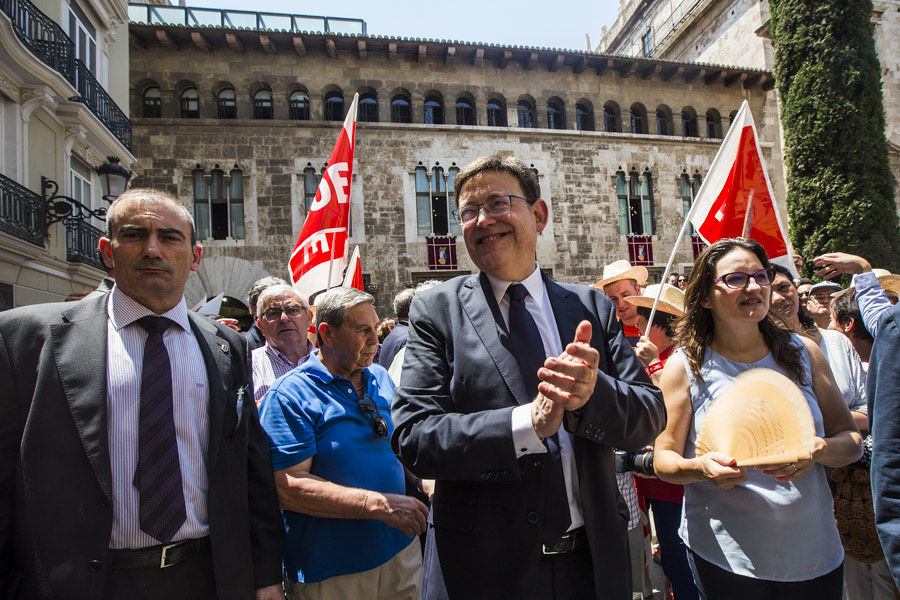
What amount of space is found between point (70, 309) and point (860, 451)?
319 cm

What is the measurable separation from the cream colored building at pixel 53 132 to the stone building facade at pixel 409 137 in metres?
2.41

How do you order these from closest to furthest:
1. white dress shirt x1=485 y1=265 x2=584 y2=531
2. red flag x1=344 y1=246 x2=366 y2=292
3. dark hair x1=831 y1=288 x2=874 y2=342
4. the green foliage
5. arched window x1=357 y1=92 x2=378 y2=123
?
white dress shirt x1=485 y1=265 x2=584 y2=531, dark hair x1=831 y1=288 x2=874 y2=342, red flag x1=344 y1=246 x2=366 y2=292, the green foliage, arched window x1=357 y1=92 x2=378 y2=123

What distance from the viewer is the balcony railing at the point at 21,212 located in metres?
9.30

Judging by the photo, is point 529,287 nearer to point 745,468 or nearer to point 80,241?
point 745,468

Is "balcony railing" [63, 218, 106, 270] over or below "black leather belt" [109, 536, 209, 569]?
over

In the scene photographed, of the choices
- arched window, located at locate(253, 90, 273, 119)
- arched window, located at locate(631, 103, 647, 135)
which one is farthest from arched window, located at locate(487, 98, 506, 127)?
arched window, located at locate(253, 90, 273, 119)

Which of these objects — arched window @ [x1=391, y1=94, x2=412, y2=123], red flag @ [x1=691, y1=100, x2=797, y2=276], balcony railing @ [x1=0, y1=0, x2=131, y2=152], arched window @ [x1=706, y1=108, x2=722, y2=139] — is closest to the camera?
red flag @ [x1=691, y1=100, x2=797, y2=276]

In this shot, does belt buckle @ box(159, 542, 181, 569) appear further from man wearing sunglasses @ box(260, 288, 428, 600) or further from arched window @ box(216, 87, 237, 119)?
arched window @ box(216, 87, 237, 119)

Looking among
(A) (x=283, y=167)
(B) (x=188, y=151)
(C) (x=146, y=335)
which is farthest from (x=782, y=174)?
(C) (x=146, y=335)

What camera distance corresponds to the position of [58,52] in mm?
10852

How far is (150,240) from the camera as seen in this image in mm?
2100

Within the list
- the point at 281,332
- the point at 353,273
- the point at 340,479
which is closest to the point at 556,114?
the point at 353,273

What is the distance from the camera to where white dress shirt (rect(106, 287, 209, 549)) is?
188 centimetres

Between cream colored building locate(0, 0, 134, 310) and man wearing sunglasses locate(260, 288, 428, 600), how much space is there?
9.53 m
